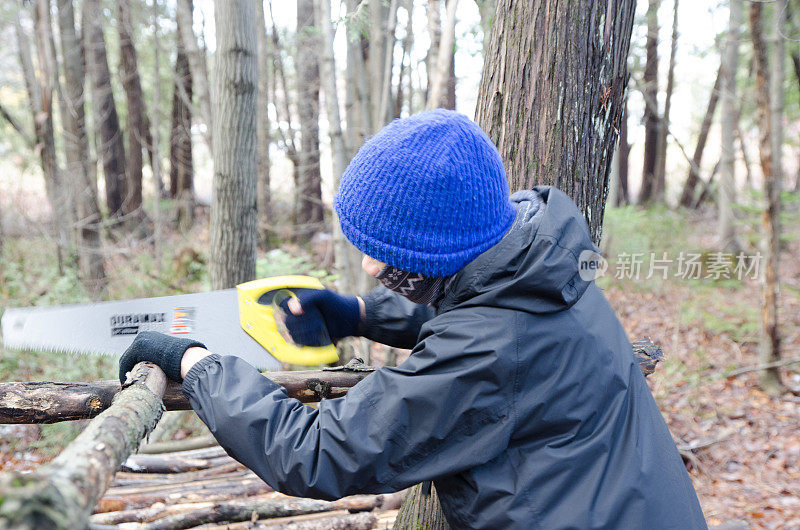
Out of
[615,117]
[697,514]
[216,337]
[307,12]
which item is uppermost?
→ [307,12]

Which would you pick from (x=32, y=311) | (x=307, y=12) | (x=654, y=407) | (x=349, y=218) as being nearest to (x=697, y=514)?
(x=654, y=407)

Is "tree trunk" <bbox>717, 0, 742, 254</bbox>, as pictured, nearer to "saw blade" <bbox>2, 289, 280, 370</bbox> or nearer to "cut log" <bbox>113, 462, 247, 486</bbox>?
"cut log" <bbox>113, 462, 247, 486</bbox>

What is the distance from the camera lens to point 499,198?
168 cm

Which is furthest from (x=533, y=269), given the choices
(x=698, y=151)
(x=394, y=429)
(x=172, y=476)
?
(x=698, y=151)

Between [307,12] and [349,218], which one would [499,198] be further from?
[307,12]

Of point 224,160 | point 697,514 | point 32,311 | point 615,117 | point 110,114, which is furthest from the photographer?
point 110,114

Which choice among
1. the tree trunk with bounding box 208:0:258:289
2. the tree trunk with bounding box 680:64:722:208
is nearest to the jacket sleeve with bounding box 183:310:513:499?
the tree trunk with bounding box 208:0:258:289

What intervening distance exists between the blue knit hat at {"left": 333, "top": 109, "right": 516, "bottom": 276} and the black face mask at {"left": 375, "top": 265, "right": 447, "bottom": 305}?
0.11m

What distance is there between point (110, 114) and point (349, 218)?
14.6 meters

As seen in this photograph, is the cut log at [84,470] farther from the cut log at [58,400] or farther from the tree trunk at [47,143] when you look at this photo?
the tree trunk at [47,143]

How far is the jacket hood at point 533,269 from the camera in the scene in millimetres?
1550

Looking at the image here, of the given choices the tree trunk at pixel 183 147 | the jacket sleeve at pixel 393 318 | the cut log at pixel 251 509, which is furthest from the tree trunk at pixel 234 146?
the tree trunk at pixel 183 147

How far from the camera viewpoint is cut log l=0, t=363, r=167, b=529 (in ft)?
2.94

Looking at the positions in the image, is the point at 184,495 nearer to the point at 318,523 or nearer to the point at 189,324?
the point at 318,523
